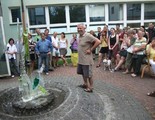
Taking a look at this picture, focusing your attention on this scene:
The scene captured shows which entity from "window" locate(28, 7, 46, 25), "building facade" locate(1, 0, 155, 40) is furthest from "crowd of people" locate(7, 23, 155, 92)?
"window" locate(28, 7, 46, 25)

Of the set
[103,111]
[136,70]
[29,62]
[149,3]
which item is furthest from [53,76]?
[149,3]

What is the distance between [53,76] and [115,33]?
12.2ft

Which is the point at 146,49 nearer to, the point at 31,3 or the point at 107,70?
the point at 107,70

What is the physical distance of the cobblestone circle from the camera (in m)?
4.92

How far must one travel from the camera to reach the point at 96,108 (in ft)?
17.5

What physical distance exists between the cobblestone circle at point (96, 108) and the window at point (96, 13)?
877 cm

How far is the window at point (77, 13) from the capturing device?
14.5m

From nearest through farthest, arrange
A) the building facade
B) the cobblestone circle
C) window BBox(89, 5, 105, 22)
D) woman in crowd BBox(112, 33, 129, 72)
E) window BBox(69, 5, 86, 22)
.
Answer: the cobblestone circle
woman in crowd BBox(112, 33, 129, 72)
the building facade
window BBox(69, 5, 86, 22)
window BBox(89, 5, 105, 22)

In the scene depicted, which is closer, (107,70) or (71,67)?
(107,70)

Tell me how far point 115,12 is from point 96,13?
1272 millimetres

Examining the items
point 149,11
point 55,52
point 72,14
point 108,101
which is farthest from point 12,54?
point 149,11

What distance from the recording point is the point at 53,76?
968cm

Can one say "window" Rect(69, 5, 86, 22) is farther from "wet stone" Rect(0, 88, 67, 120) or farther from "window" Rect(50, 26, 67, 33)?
"wet stone" Rect(0, 88, 67, 120)

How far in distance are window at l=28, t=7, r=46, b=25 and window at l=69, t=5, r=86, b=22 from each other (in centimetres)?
179
